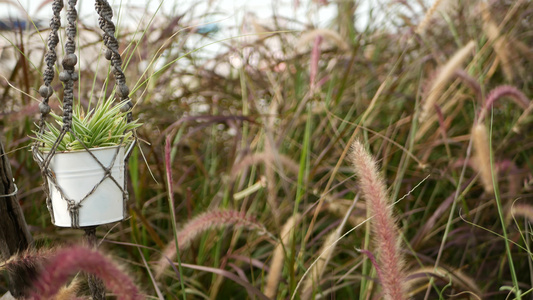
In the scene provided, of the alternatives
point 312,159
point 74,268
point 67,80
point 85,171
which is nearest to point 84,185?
point 85,171

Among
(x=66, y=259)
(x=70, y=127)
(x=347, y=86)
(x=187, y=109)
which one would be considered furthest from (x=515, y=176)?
(x=66, y=259)

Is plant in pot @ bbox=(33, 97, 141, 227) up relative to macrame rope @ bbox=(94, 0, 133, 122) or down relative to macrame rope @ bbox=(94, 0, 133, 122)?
down

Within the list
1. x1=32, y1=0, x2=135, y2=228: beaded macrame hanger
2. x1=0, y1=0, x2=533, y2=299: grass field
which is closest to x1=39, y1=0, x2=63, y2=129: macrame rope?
x1=32, y1=0, x2=135, y2=228: beaded macrame hanger

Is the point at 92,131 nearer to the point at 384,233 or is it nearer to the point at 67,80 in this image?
the point at 67,80

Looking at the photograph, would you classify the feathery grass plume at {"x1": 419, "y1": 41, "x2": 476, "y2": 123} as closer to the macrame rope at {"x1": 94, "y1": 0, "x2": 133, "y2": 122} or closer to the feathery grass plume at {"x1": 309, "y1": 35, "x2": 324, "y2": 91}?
the feathery grass plume at {"x1": 309, "y1": 35, "x2": 324, "y2": 91}

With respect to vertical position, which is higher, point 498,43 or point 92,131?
point 498,43

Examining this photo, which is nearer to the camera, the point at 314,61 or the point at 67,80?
the point at 67,80

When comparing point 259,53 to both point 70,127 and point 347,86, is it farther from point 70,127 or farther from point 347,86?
point 70,127
